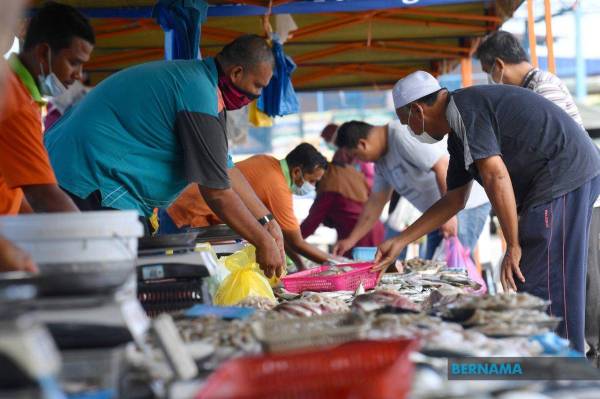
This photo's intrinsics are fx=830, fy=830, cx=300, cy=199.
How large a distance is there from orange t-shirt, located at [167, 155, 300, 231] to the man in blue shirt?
5.77 ft

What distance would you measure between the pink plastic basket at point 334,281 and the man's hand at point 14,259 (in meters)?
2.27

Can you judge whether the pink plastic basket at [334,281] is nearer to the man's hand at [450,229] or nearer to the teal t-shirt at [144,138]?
the teal t-shirt at [144,138]

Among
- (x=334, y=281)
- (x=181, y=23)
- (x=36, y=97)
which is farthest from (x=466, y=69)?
(x=36, y=97)

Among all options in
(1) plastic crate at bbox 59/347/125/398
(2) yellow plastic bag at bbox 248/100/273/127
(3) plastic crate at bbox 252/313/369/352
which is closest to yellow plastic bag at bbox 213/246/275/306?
(3) plastic crate at bbox 252/313/369/352

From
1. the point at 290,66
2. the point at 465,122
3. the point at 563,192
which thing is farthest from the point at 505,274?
the point at 290,66

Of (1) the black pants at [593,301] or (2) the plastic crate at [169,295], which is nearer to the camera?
(2) the plastic crate at [169,295]

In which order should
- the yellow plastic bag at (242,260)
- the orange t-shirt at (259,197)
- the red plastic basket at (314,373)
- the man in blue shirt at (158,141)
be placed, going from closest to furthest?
the red plastic basket at (314,373)
the man in blue shirt at (158,141)
the yellow plastic bag at (242,260)
the orange t-shirt at (259,197)

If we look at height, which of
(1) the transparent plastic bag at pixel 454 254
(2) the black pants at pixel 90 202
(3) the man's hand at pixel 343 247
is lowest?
(1) the transparent plastic bag at pixel 454 254

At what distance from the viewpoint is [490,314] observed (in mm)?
2344

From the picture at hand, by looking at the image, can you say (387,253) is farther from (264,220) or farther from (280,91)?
(280,91)

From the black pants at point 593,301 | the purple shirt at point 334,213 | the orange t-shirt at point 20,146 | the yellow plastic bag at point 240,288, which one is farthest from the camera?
the purple shirt at point 334,213

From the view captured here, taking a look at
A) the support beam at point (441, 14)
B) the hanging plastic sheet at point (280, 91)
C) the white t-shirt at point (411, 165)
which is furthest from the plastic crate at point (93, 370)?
the support beam at point (441, 14)

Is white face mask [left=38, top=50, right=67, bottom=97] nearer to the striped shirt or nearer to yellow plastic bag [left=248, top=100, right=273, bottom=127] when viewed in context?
the striped shirt

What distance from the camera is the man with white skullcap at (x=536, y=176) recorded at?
3.89 meters
